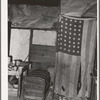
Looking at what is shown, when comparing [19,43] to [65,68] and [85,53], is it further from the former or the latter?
Answer: [85,53]

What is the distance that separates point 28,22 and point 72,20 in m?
1.23

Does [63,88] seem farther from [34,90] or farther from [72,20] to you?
[72,20]

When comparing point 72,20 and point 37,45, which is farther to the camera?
point 37,45

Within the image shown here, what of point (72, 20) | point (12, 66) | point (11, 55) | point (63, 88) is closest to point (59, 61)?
point (63, 88)

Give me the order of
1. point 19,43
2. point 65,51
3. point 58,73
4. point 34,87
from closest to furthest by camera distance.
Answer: point 34,87
point 65,51
point 58,73
point 19,43

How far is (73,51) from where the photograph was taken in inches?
Answer: 135

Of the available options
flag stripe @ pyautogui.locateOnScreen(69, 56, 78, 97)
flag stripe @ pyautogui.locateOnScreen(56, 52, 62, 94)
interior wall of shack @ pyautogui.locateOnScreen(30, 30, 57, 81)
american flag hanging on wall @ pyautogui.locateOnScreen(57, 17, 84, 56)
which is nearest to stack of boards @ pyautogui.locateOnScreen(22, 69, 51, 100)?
flag stripe @ pyautogui.locateOnScreen(56, 52, 62, 94)

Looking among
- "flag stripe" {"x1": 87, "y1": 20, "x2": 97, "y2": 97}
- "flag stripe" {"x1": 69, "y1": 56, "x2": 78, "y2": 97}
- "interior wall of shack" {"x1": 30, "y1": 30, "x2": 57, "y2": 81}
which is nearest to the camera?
"flag stripe" {"x1": 87, "y1": 20, "x2": 97, "y2": 97}

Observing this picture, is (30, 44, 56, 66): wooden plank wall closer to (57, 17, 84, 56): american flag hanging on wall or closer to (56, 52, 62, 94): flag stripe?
(56, 52, 62, 94): flag stripe

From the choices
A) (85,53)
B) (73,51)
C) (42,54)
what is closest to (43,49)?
(42,54)

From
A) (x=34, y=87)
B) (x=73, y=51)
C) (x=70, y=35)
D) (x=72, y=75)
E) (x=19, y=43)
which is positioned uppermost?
(x=70, y=35)

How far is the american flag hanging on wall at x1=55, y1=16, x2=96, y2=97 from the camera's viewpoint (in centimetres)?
335

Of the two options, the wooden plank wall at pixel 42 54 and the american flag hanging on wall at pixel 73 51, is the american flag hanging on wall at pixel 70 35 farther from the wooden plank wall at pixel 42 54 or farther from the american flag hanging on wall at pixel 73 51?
the wooden plank wall at pixel 42 54

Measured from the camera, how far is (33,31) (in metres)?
4.34
